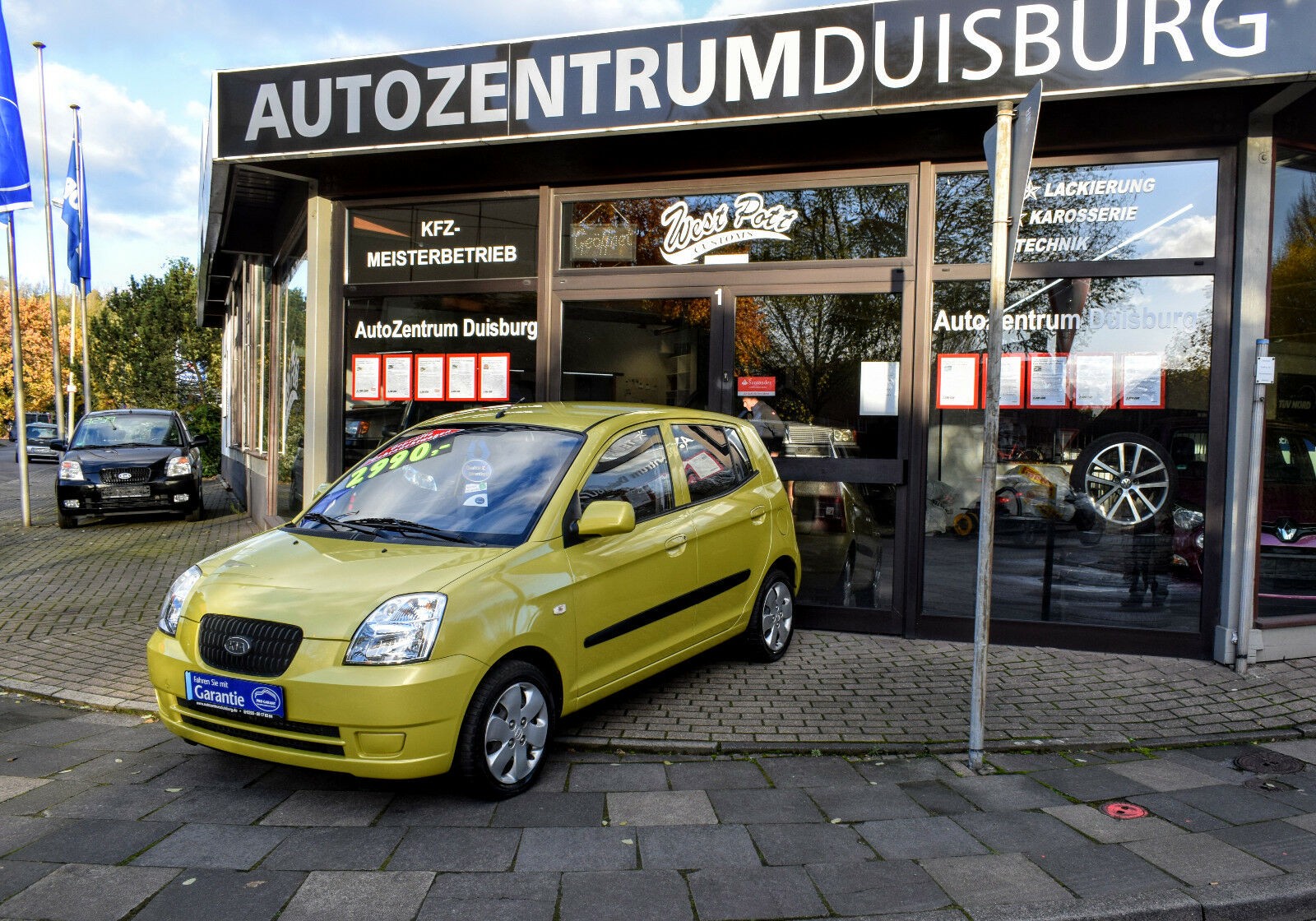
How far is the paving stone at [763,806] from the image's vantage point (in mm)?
3959

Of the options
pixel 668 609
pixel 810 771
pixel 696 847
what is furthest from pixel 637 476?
pixel 696 847

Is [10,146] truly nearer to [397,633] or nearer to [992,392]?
[397,633]

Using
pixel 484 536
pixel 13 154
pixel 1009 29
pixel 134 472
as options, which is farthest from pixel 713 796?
pixel 13 154

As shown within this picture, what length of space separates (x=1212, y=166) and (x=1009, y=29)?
182 cm

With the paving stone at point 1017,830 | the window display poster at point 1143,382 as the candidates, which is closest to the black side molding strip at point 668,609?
the paving stone at point 1017,830

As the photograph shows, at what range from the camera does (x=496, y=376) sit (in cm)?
848

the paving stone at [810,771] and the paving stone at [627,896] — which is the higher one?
the paving stone at [627,896]

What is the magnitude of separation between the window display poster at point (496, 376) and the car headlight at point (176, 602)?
4.16 m

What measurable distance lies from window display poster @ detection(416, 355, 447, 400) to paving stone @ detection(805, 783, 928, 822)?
553 cm

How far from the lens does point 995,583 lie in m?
7.12

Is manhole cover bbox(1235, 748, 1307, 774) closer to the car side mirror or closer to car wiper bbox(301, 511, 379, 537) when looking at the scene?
the car side mirror

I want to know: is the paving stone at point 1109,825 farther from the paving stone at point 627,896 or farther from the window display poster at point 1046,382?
the window display poster at point 1046,382

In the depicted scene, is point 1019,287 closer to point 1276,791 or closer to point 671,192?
point 671,192

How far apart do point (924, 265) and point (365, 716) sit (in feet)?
17.3
